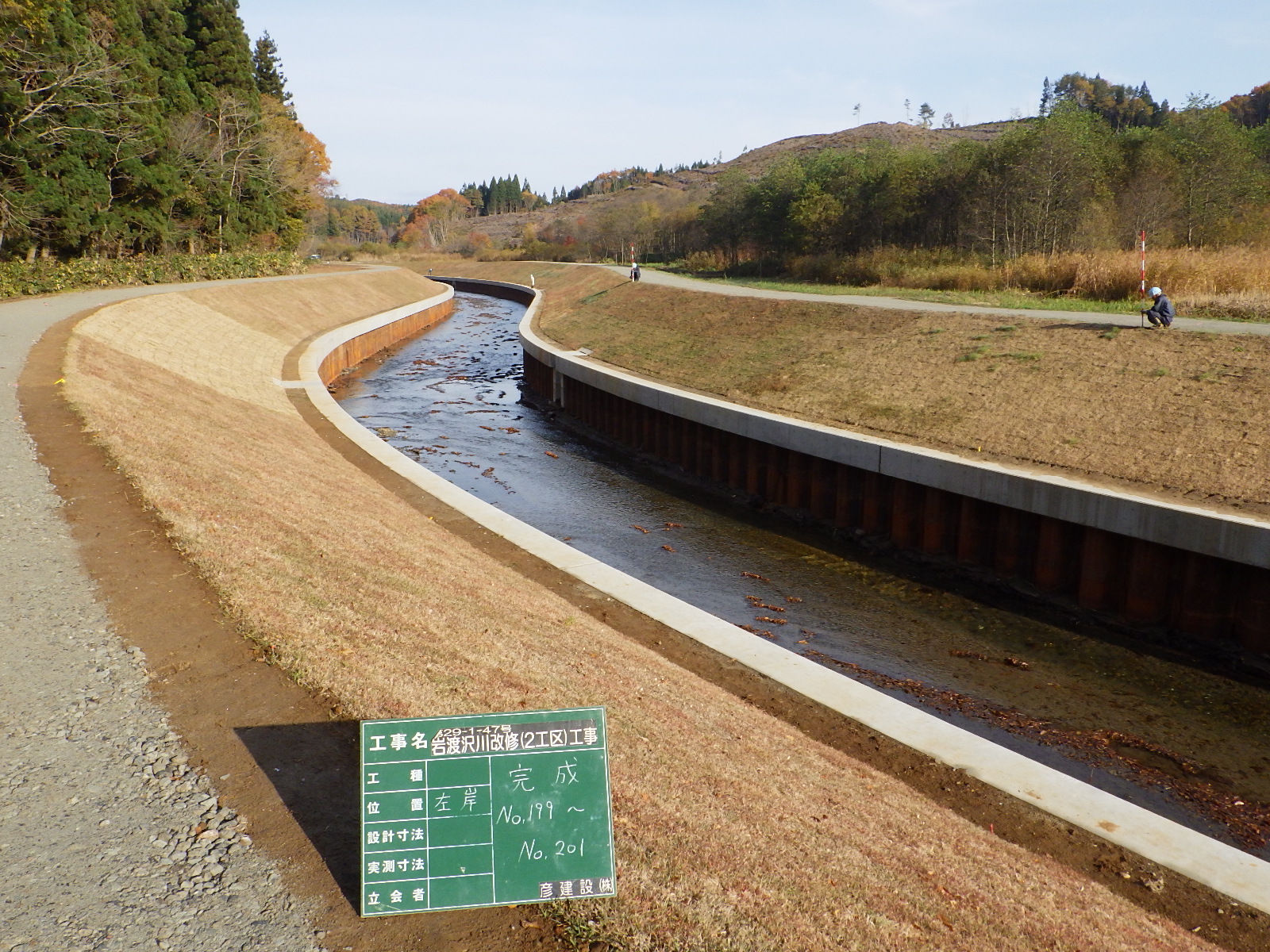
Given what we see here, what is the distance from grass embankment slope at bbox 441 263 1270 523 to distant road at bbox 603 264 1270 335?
0.69 meters

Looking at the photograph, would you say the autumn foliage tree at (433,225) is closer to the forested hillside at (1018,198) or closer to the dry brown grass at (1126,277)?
the forested hillside at (1018,198)

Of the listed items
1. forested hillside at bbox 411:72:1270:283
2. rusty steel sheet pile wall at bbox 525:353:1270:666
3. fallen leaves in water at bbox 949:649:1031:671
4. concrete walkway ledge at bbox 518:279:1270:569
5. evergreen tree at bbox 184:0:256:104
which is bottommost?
fallen leaves in water at bbox 949:649:1031:671

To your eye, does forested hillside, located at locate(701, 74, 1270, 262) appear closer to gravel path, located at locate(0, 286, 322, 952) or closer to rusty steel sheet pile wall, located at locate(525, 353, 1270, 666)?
rusty steel sheet pile wall, located at locate(525, 353, 1270, 666)

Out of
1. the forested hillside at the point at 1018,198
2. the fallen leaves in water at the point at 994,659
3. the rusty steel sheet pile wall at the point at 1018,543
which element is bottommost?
the fallen leaves in water at the point at 994,659

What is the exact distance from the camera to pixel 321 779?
550cm

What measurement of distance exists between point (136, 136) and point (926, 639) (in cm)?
4225

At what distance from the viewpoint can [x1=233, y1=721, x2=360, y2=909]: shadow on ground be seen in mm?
4844

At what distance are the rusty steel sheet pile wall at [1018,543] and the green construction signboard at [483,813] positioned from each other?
10992 millimetres

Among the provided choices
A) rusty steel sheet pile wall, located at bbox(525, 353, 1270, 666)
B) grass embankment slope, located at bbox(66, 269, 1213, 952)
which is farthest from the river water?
grass embankment slope, located at bbox(66, 269, 1213, 952)

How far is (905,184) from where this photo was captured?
44.8 metres

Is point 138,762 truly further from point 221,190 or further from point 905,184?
point 221,190

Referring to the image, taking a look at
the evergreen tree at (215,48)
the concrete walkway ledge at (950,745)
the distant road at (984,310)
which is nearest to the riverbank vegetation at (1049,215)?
Answer: the distant road at (984,310)

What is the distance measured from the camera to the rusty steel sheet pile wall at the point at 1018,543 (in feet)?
40.4

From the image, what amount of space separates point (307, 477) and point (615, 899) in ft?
38.1
